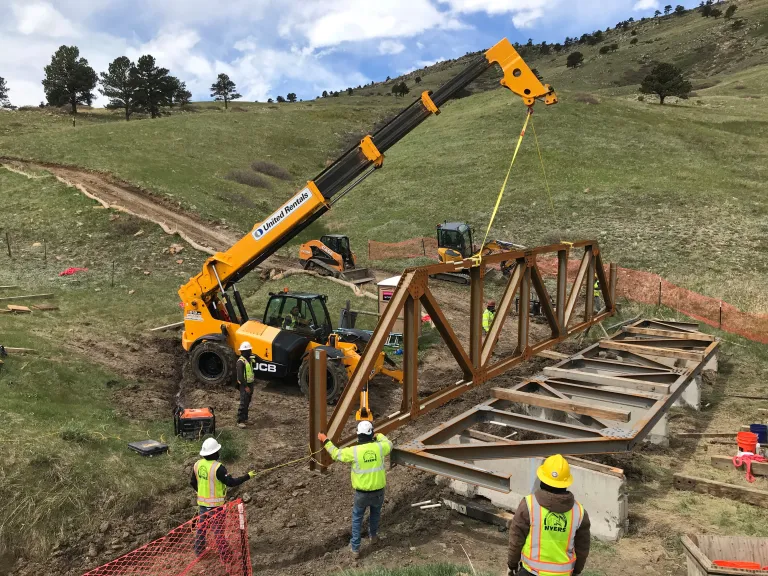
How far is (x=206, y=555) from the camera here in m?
7.31

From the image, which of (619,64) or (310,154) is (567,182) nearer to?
(310,154)

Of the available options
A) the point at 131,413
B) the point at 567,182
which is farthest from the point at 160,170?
the point at 131,413

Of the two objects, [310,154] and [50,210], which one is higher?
[310,154]

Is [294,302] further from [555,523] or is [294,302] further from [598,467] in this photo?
[555,523]

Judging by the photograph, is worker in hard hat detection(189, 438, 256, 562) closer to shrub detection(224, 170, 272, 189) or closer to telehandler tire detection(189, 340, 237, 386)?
telehandler tire detection(189, 340, 237, 386)

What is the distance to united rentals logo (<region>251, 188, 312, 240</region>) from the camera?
1302cm

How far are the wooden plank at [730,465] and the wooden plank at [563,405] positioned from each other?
7.92ft

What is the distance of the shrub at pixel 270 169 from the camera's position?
49969mm

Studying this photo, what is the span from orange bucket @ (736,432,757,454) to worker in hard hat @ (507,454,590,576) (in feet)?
22.7

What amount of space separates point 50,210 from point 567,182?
34002mm

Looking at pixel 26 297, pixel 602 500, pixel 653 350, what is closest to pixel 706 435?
pixel 653 350

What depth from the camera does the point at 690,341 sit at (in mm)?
14812

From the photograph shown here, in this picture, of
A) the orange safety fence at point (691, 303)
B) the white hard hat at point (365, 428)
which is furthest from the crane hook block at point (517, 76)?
the orange safety fence at point (691, 303)

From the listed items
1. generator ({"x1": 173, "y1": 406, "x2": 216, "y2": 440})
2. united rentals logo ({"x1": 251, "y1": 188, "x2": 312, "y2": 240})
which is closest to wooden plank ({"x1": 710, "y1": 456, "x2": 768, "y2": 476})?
generator ({"x1": 173, "y1": 406, "x2": 216, "y2": 440})
